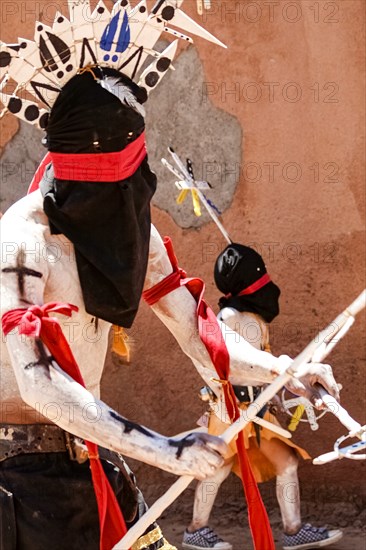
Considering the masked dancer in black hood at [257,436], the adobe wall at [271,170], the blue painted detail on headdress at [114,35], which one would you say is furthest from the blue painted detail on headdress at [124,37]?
the adobe wall at [271,170]

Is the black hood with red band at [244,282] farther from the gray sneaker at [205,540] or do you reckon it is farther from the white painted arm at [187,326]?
the white painted arm at [187,326]

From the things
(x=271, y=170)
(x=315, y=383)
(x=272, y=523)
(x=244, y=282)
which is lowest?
(x=272, y=523)

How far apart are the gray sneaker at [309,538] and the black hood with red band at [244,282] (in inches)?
44.6

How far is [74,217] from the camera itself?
3.56 metres

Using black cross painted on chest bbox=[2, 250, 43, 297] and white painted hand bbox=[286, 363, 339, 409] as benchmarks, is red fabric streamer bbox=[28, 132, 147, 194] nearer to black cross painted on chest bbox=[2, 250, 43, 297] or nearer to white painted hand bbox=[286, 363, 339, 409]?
black cross painted on chest bbox=[2, 250, 43, 297]

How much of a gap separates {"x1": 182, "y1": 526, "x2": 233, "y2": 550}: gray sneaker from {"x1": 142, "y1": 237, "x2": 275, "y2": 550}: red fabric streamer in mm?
2677

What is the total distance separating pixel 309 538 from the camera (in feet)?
21.2

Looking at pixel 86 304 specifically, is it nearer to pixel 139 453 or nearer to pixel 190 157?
pixel 139 453

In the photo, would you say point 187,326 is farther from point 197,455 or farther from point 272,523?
point 272,523

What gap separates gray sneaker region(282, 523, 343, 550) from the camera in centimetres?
646

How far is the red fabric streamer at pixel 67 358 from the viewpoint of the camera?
3.28 metres

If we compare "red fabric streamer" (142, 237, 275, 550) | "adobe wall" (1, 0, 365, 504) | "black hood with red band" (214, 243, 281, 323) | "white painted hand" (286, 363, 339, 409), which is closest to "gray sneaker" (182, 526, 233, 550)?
"adobe wall" (1, 0, 365, 504)

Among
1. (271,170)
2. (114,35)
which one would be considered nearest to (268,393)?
(114,35)

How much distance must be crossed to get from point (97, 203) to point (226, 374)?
0.71 m
